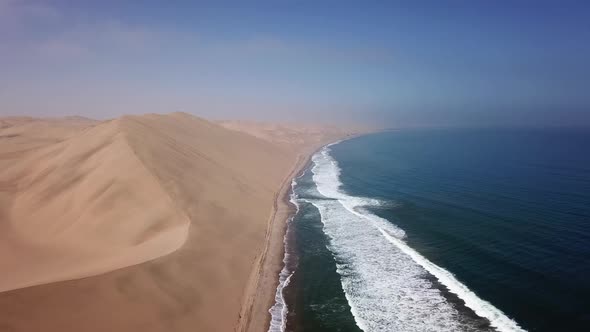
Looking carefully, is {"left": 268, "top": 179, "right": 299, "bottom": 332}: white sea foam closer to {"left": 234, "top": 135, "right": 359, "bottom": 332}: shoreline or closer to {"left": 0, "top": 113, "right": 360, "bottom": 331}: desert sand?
{"left": 234, "top": 135, "right": 359, "bottom": 332}: shoreline

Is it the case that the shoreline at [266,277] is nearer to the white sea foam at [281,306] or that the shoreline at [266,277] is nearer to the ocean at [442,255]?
the white sea foam at [281,306]

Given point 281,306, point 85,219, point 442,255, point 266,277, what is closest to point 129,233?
point 85,219

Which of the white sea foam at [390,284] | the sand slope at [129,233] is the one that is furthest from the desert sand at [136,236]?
the white sea foam at [390,284]

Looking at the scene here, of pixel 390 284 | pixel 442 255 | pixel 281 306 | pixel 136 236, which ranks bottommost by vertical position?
pixel 281 306

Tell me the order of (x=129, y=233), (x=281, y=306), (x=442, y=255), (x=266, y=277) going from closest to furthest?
(x=281, y=306), (x=266, y=277), (x=442, y=255), (x=129, y=233)

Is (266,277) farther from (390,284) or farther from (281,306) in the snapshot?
(390,284)

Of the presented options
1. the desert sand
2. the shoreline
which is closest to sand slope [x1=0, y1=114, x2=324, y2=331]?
the desert sand
